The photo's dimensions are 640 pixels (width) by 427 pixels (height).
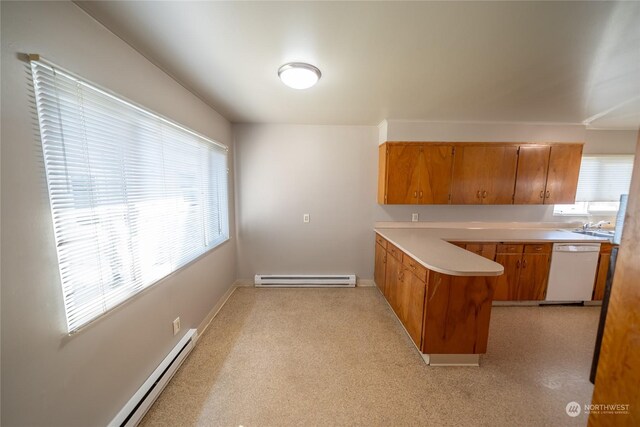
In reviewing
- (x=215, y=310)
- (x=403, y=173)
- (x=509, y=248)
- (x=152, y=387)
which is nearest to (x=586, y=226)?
(x=509, y=248)

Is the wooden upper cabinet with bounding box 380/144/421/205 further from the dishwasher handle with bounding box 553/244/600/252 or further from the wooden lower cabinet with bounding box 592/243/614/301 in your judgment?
the wooden lower cabinet with bounding box 592/243/614/301

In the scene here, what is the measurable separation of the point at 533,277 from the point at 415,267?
197 cm

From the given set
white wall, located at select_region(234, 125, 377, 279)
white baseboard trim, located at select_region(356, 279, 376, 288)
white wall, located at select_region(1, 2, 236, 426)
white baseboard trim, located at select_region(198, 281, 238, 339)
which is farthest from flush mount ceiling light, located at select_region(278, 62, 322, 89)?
white baseboard trim, located at select_region(356, 279, 376, 288)

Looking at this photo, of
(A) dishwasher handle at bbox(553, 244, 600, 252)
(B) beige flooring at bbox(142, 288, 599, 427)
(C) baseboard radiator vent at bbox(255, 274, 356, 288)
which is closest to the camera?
(B) beige flooring at bbox(142, 288, 599, 427)

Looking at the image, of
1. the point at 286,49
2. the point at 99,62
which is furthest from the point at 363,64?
the point at 99,62

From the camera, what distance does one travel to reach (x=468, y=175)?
2.90 m

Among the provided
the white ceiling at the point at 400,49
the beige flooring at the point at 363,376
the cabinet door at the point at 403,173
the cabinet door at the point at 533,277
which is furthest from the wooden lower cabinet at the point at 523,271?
the white ceiling at the point at 400,49

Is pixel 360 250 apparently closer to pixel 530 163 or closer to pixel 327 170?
pixel 327 170

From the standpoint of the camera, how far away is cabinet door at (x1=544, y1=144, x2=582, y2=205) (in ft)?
9.53

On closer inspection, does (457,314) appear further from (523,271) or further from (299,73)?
(299,73)

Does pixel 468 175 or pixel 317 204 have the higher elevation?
pixel 468 175

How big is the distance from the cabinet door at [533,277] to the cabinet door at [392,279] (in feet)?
5.45

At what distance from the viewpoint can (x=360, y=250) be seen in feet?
11.0

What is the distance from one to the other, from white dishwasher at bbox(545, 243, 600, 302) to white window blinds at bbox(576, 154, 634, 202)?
1.08 metres
